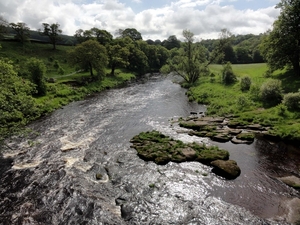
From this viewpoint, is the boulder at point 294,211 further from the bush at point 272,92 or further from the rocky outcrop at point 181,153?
the bush at point 272,92

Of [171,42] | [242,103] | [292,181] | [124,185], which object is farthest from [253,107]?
[171,42]

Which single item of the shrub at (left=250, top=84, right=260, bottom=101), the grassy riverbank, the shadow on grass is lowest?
the grassy riverbank

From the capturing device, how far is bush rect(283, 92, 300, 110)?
91.7 ft

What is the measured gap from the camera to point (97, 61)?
6369 cm

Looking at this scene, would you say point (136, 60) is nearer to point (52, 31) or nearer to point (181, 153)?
point (52, 31)

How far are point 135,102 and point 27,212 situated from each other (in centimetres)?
3311

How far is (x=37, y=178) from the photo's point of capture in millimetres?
18078

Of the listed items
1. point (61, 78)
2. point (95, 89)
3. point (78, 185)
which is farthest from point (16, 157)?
point (61, 78)

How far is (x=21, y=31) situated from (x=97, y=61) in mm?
40002

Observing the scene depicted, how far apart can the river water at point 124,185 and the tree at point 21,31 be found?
70627 millimetres

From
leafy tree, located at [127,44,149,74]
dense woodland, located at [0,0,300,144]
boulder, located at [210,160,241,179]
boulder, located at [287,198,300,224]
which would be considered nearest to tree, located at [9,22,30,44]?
dense woodland, located at [0,0,300,144]

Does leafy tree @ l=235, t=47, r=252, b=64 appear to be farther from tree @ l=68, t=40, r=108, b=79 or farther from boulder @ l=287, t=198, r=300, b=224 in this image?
boulder @ l=287, t=198, r=300, b=224

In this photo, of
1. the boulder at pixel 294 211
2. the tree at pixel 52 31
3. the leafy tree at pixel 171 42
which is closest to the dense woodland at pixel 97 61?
the tree at pixel 52 31

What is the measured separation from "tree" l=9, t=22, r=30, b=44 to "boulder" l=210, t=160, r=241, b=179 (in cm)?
8834
